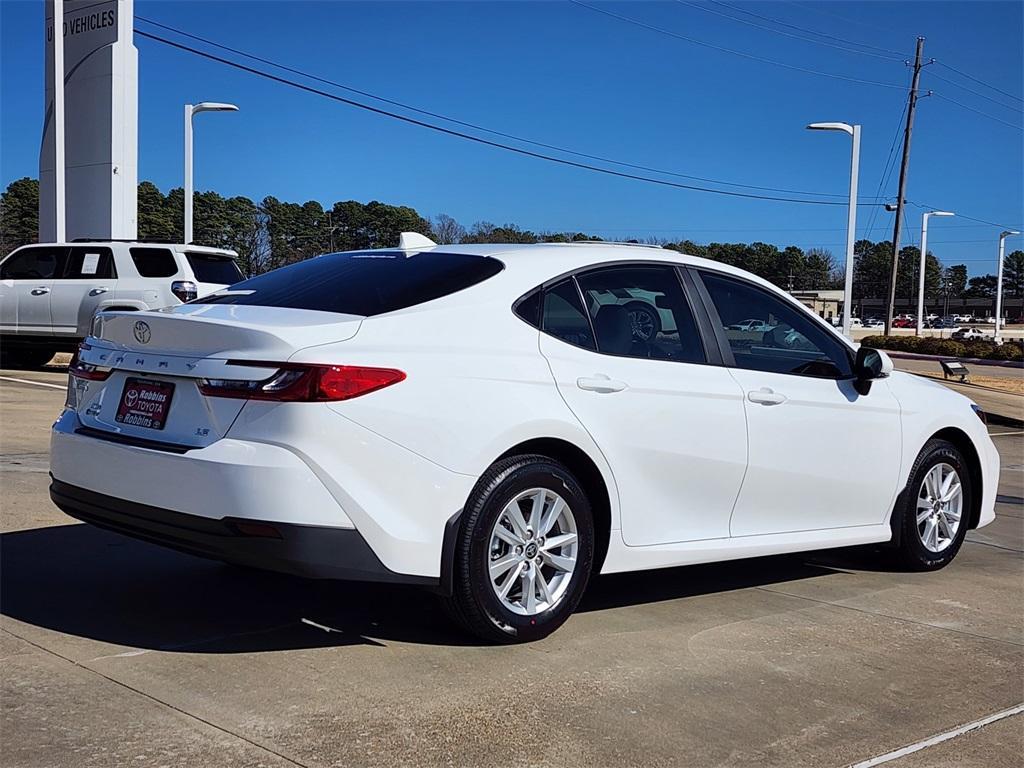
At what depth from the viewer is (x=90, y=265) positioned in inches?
657

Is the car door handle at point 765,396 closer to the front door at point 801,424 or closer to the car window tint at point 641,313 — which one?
the front door at point 801,424

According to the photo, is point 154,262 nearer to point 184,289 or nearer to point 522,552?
point 184,289

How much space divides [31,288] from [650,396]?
14.5m

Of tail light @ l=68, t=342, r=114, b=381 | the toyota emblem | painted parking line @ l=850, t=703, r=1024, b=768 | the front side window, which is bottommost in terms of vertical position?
painted parking line @ l=850, t=703, r=1024, b=768

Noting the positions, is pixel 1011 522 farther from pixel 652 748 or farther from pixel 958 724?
pixel 652 748

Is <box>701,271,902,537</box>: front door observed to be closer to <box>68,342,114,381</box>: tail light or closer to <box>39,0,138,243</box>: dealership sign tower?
<box>68,342,114,381</box>: tail light

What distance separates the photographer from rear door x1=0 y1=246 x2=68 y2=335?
16844mm

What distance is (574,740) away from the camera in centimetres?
356

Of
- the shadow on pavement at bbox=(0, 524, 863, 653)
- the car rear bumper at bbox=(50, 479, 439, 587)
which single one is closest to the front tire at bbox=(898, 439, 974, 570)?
the shadow on pavement at bbox=(0, 524, 863, 653)

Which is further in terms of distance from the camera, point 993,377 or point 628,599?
point 993,377

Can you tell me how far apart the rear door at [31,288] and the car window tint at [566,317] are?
45.7 ft

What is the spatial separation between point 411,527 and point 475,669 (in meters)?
0.62

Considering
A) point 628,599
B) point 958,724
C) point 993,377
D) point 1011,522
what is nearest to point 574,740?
point 958,724

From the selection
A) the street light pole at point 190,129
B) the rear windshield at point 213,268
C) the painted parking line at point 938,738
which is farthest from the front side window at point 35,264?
the painted parking line at point 938,738
